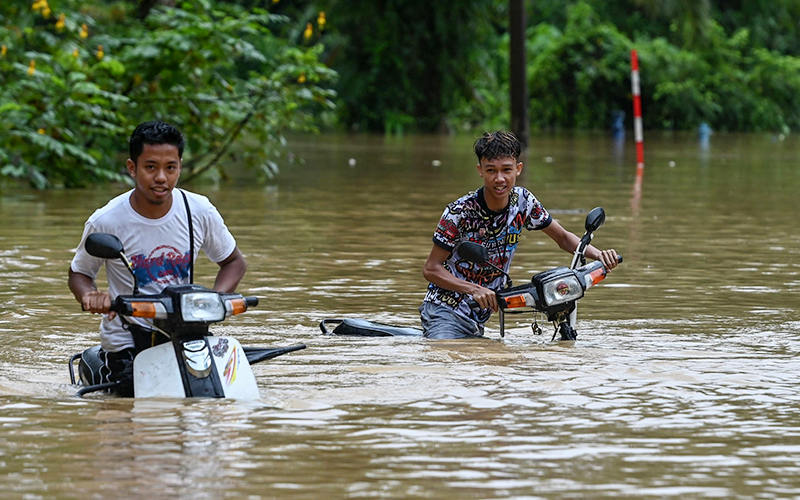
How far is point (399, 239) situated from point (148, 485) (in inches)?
308

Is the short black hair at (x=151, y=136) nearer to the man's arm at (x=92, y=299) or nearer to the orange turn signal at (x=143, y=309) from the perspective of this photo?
the man's arm at (x=92, y=299)

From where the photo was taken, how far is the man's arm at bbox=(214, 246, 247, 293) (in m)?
5.81

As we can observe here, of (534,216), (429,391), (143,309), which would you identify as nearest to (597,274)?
(534,216)

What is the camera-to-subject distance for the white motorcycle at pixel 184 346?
5.24 meters

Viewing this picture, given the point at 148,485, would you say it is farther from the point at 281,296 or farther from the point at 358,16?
the point at 358,16

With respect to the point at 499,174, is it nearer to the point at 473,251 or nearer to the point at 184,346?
the point at 473,251

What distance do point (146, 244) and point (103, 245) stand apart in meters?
0.58

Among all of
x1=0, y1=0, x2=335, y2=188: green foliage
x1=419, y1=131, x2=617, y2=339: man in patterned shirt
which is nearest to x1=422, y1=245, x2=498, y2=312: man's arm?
x1=419, y1=131, x2=617, y2=339: man in patterned shirt

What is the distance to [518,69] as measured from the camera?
24.8 m

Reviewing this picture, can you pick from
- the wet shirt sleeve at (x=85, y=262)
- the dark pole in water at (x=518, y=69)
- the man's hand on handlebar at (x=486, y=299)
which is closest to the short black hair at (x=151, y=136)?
the wet shirt sleeve at (x=85, y=262)

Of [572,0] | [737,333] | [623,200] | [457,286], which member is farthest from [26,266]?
[572,0]

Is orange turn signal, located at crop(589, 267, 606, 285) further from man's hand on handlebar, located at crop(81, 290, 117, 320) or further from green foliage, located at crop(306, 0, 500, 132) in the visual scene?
green foliage, located at crop(306, 0, 500, 132)

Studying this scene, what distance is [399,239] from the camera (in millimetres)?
12164

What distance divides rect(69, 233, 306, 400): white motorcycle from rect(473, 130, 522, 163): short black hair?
6.00 ft
